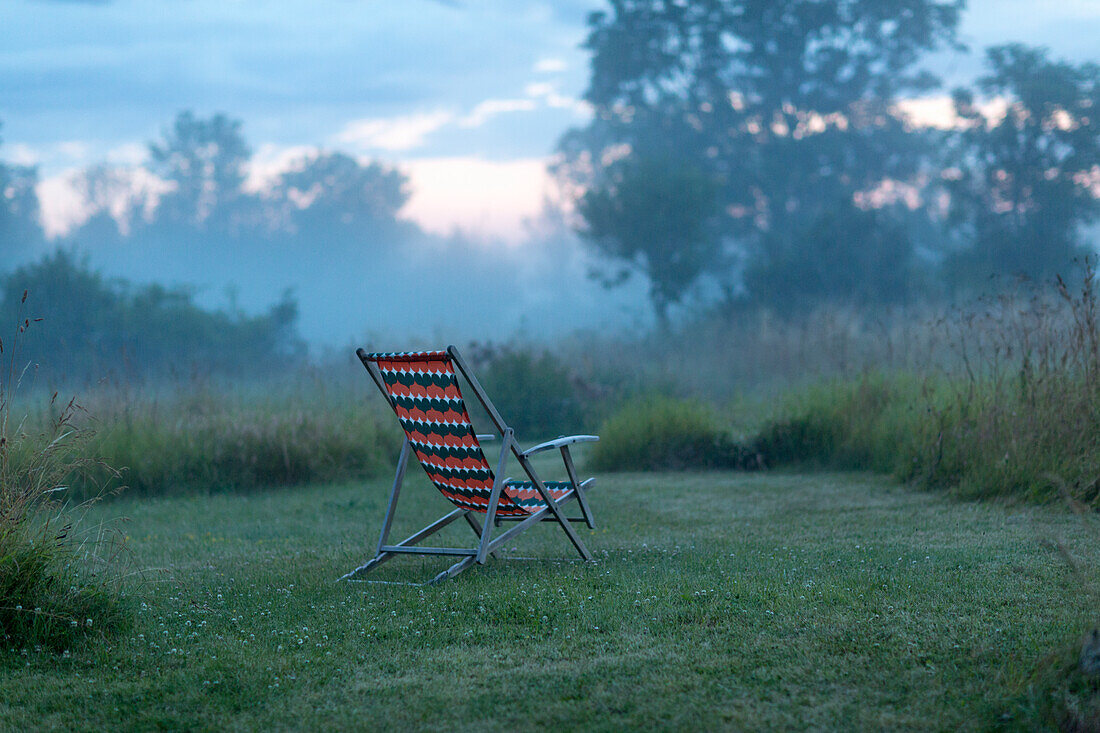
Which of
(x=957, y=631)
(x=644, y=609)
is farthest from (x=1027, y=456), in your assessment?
(x=644, y=609)

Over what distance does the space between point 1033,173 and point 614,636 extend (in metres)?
26.7

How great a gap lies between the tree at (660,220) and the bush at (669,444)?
15430 mm

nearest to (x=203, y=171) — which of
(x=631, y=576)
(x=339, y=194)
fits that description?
(x=339, y=194)

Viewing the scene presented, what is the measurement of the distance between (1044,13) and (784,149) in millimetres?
7508

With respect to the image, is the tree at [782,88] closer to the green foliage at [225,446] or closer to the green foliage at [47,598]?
the green foliage at [225,446]

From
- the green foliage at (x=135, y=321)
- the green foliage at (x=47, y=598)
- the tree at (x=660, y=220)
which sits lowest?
the green foliage at (x=47, y=598)

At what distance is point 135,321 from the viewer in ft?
71.7

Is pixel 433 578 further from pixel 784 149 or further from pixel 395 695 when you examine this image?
pixel 784 149

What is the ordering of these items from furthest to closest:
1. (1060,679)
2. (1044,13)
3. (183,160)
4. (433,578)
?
(183,160) → (1044,13) → (433,578) → (1060,679)

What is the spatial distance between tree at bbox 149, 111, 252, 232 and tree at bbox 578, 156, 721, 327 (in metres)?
24.7

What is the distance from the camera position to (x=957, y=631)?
2.99m

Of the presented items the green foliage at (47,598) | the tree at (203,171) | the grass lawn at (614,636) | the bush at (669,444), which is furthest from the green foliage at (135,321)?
the tree at (203,171)

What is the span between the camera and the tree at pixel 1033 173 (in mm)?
24797

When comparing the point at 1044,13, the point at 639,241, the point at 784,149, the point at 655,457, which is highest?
the point at 1044,13
